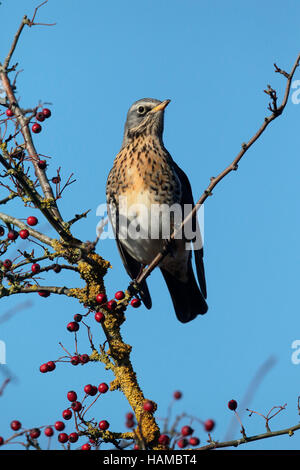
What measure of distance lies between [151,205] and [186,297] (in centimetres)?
114

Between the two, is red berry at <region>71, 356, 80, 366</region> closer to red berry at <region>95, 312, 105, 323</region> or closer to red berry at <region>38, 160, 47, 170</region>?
red berry at <region>95, 312, 105, 323</region>

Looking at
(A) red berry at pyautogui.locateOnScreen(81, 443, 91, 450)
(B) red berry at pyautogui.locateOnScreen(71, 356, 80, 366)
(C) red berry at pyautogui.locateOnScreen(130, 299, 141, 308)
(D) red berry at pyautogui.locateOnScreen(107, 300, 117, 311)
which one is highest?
(C) red berry at pyautogui.locateOnScreen(130, 299, 141, 308)

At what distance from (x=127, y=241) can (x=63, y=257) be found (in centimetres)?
137

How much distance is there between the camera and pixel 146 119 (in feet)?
18.6

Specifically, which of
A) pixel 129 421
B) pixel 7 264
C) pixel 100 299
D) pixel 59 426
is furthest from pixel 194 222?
pixel 129 421

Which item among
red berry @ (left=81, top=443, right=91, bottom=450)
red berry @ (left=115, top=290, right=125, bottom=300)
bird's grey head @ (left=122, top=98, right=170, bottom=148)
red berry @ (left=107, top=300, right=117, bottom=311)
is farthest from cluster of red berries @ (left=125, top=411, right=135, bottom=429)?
bird's grey head @ (left=122, top=98, right=170, bottom=148)

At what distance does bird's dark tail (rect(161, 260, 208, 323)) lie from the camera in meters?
5.83

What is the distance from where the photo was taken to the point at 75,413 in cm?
372

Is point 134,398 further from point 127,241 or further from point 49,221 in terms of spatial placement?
point 127,241

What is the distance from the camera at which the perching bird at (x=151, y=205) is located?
17.0 ft

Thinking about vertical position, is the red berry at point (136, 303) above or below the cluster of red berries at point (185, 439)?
above

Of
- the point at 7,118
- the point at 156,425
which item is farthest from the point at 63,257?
the point at 156,425

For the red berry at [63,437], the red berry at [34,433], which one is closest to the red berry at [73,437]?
the red berry at [63,437]

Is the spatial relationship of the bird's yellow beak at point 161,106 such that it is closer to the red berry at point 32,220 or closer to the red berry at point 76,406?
the red berry at point 32,220
